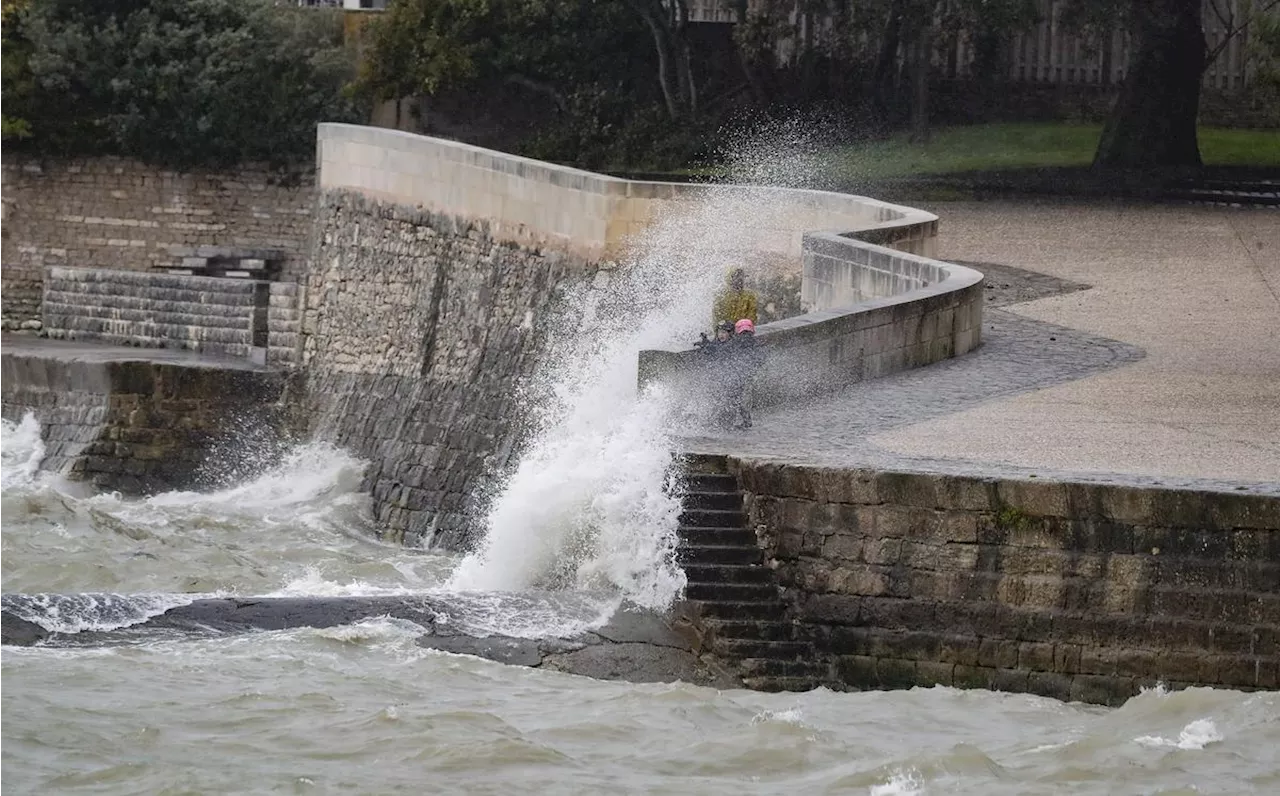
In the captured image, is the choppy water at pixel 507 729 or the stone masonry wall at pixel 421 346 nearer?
the choppy water at pixel 507 729

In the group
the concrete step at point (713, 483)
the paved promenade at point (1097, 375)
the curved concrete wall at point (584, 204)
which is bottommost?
the concrete step at point (713, 483)

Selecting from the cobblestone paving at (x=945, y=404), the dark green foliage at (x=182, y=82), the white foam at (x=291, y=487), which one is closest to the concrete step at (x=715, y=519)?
the cobblestone paving at (x=945, y=404)

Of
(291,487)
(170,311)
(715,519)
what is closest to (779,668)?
(715,519)

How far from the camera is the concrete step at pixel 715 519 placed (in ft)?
47.6

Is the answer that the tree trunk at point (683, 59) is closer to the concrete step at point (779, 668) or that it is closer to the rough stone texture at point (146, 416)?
the rough stone texture at point (146, 416)

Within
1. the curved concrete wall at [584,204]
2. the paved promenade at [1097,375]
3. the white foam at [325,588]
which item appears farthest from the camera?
the curved concrete wall at [584,204]

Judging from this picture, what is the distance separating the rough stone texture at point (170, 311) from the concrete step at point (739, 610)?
47.1 feet

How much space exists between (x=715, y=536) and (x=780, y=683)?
101 centimetres

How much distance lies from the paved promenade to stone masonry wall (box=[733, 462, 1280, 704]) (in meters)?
0.33

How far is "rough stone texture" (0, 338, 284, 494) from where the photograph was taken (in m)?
26.3

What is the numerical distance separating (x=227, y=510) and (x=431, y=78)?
13.6 metres

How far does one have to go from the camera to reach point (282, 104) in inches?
1479

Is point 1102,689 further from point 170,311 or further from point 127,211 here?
point 127,211

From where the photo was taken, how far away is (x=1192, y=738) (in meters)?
12.7
